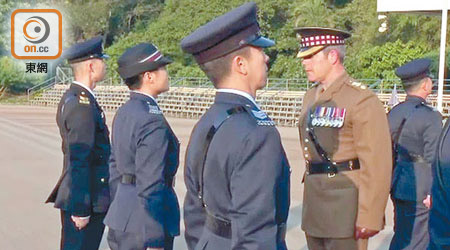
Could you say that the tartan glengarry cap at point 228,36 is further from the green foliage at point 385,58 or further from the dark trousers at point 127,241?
the green foliage at point 385,58

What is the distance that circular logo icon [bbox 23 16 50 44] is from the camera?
101 feet

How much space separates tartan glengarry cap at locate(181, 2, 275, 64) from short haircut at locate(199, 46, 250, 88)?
13mm

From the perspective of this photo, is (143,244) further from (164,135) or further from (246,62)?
(246,62)

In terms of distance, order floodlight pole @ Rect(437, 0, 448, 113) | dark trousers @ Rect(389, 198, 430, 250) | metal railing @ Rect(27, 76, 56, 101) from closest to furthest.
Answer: dark trousers @ Rect(389, 198, 430, 250)
floodlight pole @ Rect(437, 0, 448, 113)
metal railing @ Rect(27, 76, 56, 101)

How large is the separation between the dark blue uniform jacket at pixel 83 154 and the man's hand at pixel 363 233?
157cm

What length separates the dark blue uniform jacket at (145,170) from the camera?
3.60 meters

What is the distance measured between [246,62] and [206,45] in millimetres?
153

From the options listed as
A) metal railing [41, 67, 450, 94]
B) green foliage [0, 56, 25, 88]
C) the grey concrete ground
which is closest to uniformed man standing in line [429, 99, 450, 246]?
the grey concrete ground

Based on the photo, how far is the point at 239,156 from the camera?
7.84 ft

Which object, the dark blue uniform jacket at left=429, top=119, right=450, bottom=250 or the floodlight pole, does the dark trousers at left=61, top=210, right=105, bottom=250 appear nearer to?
the dark blue uniform jacket at left=429, top=119, right=450, bottom=250

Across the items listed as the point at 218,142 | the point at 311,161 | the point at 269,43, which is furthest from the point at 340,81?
the point at 218,142

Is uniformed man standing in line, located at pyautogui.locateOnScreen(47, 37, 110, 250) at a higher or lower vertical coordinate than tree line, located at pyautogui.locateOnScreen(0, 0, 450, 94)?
lower

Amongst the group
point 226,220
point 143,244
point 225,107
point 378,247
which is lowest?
point 378,247

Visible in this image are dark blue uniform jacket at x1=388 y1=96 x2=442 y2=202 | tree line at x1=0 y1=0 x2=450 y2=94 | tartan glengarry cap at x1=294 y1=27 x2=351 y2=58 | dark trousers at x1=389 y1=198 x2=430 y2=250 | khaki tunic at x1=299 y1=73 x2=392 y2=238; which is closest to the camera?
khaki tunic at x1=299 y1=73 x2=392 y2=238
